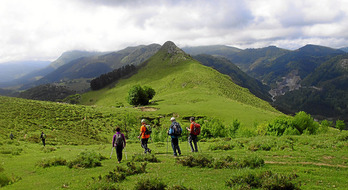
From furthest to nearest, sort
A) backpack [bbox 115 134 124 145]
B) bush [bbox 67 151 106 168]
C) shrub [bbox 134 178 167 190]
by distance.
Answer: backpack [bbox 115 134 124 145] < bush [bbox 67 151 106 168] < shrub [bbox 134 178 167 190]

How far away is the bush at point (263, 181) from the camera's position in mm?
9836

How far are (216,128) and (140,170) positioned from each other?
33.5m

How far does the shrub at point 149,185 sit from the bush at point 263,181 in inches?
145

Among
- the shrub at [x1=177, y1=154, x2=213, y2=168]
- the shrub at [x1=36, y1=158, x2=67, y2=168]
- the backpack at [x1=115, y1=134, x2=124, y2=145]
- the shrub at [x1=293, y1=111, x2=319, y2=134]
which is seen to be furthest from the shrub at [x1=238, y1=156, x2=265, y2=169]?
the shrub at [x1=293, y1=111, x2=319, y2=134]

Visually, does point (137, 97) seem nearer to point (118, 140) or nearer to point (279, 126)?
point (279, 126)

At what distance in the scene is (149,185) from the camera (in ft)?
34.7

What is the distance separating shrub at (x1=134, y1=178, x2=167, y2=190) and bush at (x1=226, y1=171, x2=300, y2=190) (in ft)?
12.1

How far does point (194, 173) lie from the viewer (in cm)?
1341

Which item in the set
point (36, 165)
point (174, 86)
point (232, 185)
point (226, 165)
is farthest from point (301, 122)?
point (174, 86)

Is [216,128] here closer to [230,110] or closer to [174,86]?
[230,110]

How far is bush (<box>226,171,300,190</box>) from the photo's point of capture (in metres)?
9.84

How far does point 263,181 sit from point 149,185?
6.00 m

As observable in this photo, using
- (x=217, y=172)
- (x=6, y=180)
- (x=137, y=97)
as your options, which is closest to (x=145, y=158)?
(x=217, y=172)

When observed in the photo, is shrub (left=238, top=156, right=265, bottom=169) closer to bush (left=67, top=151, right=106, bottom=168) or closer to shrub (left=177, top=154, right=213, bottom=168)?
shrub (left=177, top=154, right=213, bottom=168)
